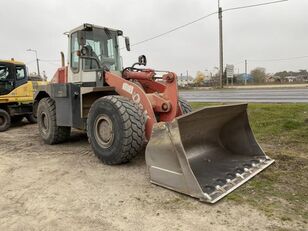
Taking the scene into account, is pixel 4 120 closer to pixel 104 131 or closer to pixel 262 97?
pixel 104 131

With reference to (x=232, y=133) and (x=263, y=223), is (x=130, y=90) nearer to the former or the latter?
(x=232, y=133)

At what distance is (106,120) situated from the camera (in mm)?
5281

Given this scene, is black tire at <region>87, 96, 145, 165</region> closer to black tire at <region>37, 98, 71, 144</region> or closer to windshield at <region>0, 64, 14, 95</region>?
black tire at <region>37, 98, 71, 144</region>

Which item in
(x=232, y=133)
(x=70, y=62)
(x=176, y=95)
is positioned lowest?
(x=232, y=133)

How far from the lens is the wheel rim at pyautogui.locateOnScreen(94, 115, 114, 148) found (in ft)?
17.1

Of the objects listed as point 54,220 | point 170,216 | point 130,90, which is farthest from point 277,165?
point 54,220

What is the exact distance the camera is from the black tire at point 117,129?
4.91 meters

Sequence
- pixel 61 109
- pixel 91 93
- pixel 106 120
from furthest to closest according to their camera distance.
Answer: pixel 61 109 → pixel 91 93 → pixel 106 120

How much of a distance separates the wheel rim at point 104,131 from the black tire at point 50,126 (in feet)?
6.92

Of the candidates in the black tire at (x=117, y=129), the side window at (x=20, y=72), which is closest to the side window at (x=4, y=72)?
Answer: the side window at (x=20, y=72)

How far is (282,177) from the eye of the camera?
4379 millimetres

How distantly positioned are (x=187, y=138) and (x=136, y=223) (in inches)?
69.2

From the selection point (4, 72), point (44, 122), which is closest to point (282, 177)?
point (44, 122)

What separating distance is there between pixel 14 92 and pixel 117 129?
23.0 ft
